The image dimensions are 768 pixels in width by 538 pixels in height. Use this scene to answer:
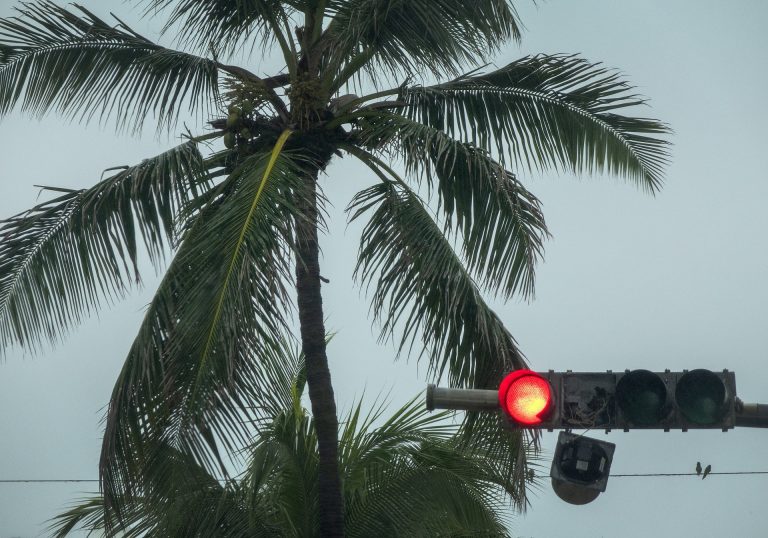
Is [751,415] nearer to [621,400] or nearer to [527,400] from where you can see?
[621,400]

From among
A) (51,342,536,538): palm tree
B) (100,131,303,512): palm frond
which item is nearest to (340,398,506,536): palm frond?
(51,342,536,538): palm tree

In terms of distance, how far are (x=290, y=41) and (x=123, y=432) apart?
483cm

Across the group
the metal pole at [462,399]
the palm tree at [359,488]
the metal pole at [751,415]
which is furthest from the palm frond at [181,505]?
the metal pole at [751,415]

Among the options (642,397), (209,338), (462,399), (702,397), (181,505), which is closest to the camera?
(702,397)

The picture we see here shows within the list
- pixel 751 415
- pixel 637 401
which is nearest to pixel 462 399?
pixel 637 401

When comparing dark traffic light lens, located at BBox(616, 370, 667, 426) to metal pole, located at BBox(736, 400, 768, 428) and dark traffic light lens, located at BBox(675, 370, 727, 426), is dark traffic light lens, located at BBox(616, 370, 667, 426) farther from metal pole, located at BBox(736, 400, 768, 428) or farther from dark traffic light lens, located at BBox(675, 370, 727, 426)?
metal pole, located at BBox(736, 400, 768, 428)

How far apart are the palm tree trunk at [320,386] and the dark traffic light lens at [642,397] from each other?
519cm

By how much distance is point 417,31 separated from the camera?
45.3ft

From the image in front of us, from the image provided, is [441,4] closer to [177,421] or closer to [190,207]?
[190,207]

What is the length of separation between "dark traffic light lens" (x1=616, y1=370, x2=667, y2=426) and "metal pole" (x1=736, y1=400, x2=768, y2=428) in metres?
0.49

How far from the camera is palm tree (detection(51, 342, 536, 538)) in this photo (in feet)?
44.1

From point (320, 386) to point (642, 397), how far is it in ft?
18.1

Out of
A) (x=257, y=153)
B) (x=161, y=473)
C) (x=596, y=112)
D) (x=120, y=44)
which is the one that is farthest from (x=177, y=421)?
(x=596, y=112)

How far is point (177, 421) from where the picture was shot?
11.3 meters
